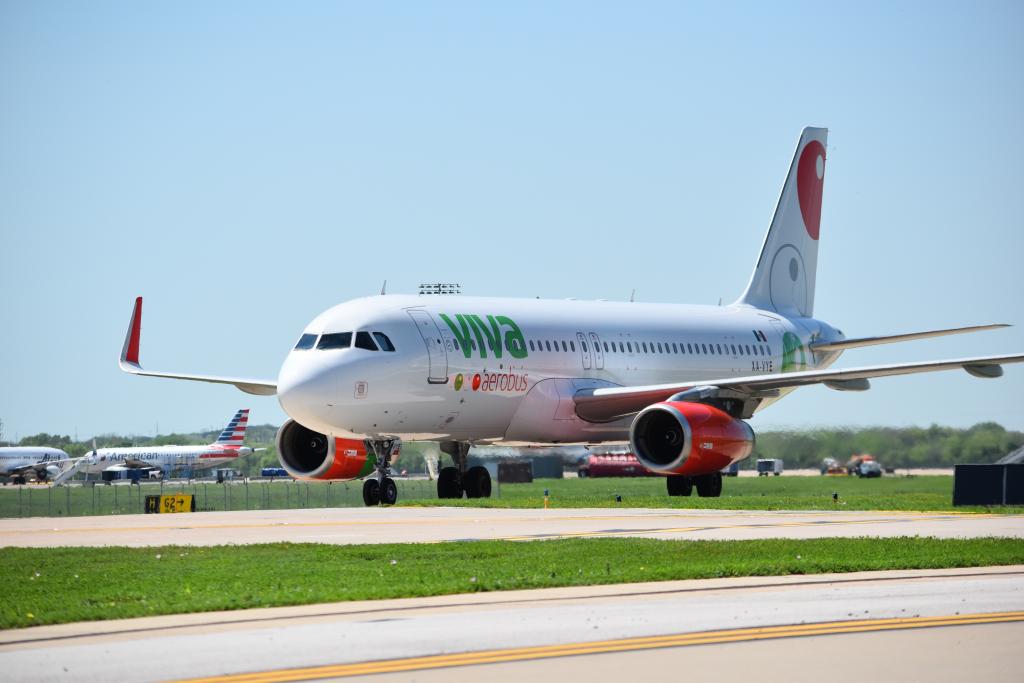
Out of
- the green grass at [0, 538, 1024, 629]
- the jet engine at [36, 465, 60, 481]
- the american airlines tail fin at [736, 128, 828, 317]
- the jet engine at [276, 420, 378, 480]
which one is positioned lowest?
the green grass at [0, 538, 1024, 629]

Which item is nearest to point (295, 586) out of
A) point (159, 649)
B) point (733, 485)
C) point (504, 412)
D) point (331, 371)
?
point (159, 649)

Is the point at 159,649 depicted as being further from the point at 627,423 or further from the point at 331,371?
the point at 627,423

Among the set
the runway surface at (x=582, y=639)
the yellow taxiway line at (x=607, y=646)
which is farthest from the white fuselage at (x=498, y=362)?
the yellow taxiway line at (x=607, y=646)

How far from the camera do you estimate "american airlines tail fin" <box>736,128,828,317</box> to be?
4509 cm

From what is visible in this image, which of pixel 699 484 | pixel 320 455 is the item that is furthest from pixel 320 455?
pixel 699 484

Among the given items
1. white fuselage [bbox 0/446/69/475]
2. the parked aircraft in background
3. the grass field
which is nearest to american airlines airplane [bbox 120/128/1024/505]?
the grass field

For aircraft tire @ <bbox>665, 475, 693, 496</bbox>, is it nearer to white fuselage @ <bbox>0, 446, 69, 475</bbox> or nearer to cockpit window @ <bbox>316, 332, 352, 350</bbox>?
cockpit window @ <bbox>316, 332, 352, 350</bbox>

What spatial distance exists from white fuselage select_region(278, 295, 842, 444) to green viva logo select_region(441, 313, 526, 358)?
30 mm

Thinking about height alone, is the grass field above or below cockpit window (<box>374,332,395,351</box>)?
below

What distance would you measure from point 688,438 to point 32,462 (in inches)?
3327

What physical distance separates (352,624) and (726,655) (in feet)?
10.5

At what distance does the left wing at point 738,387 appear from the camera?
106 feet

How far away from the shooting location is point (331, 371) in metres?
29.7

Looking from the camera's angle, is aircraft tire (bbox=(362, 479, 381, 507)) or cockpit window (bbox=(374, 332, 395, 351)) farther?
aircraft tire (bbox=(362, 479, 381, 507))
